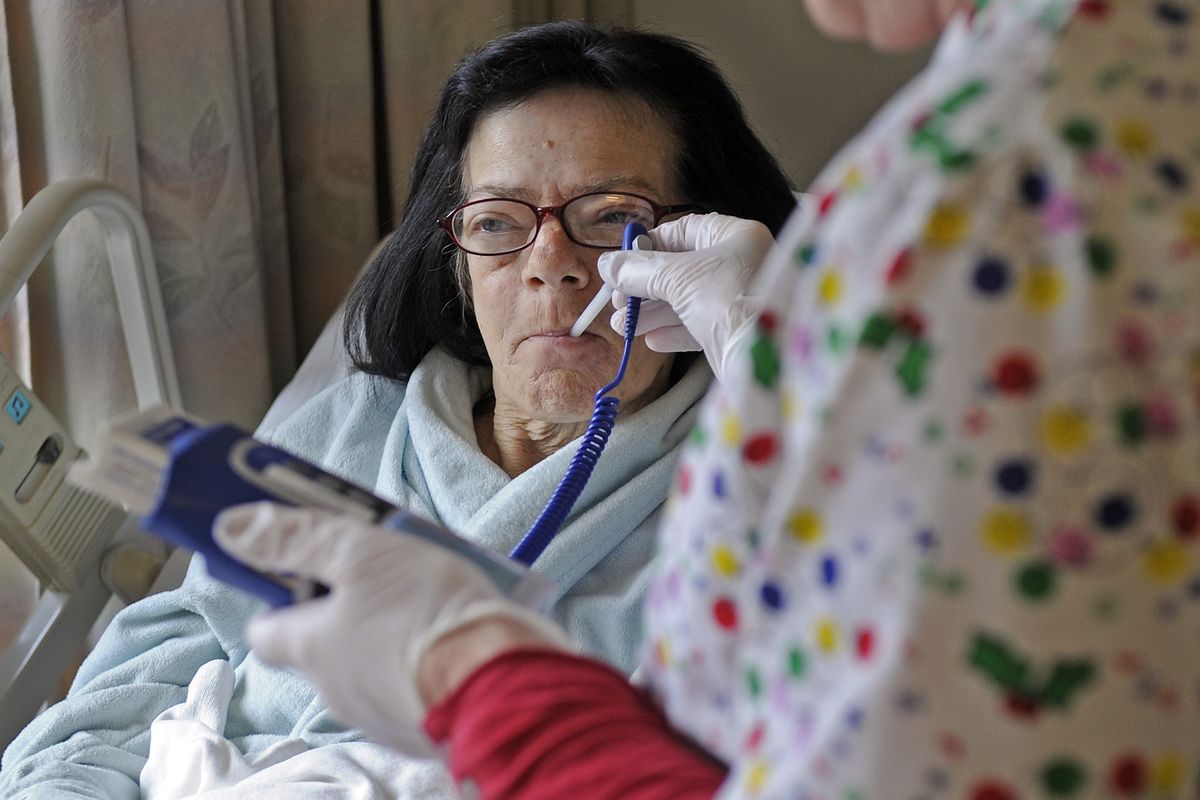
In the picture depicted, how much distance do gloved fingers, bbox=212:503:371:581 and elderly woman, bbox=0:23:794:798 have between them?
2.14ft

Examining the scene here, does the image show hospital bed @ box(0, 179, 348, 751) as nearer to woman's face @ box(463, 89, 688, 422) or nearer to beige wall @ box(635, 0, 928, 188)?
Result: woman's face @ box(463, 89, 688, 422)

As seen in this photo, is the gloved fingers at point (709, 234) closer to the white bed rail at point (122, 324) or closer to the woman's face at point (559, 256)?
the woman's face at point (559, 256)

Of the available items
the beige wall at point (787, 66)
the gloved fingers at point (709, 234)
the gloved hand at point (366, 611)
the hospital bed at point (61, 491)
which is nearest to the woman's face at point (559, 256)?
the gloved fingers at point (709, 234)

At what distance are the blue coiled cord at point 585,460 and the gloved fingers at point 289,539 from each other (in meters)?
0.41

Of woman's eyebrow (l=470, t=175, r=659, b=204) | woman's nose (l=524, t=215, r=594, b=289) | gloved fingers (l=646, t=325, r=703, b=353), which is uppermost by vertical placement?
woman's eyebrow (l=470, t=175, r=659, b=204)

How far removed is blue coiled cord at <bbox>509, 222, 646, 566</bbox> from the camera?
123cm

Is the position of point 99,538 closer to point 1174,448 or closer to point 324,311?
point 324,311

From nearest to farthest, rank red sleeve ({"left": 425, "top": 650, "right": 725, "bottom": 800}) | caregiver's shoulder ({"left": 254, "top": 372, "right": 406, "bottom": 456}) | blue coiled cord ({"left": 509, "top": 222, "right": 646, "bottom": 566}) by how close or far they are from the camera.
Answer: red sleeve ({"left": 425, "top": 650, "right": 725, "bottom": 800}), blue coiled cord ({"left": 509, "top": 222, "right": 646, "bottom": 566}), caregiver's shoulder ({"left": 254, "top": 372, "right": 406, "bottom": 456})

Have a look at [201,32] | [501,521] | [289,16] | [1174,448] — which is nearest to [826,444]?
[1174,448]

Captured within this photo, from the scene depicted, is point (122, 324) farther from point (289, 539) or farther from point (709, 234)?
point (289, 539)

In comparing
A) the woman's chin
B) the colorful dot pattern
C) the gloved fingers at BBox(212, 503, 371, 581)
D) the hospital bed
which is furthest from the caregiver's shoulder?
the colorful dot pattern

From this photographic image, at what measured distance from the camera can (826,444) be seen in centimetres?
60

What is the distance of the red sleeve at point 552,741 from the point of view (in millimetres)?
680

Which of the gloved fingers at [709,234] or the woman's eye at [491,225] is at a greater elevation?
the gloved fingers at [709,234]
